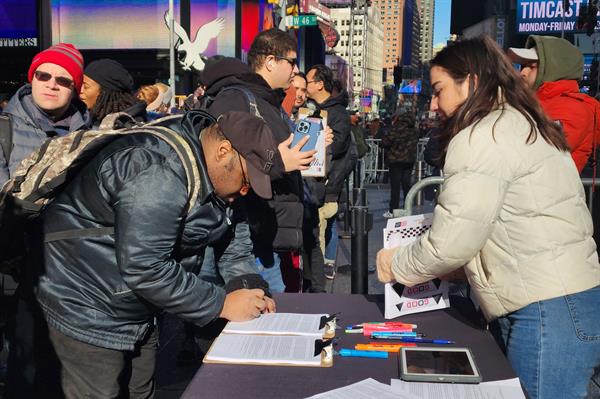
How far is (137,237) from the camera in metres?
2.09

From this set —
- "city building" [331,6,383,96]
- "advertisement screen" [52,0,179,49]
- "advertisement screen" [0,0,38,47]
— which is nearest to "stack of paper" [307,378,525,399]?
"advertisement screen" [0,0,38,47]

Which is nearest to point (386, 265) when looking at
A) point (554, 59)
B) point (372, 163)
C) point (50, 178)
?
point (50, 178)

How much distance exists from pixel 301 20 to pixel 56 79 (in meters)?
15.5

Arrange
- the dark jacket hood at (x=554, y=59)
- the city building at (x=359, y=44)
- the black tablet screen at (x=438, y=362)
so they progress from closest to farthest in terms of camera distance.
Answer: the black tablet screen at (x=438, y=362) → the dark jacket hood at (x=554, y=59) → the city building at (x=359, y=44)

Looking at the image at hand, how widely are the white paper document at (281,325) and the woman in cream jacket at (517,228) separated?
436 millimetres

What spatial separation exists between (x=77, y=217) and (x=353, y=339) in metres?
1.11

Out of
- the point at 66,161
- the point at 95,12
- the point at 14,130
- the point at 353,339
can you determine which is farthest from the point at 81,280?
the point at 95,12

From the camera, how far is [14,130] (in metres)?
3.50

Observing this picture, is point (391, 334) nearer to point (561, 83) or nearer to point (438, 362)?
point (438, 362)

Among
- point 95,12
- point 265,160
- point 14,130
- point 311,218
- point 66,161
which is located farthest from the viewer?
point 95,12

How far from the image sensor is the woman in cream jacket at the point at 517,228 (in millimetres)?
2115

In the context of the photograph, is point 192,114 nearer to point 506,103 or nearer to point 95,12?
point 506,103

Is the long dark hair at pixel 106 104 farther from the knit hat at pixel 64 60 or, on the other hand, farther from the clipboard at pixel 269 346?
the clipboard at pixel 269 346

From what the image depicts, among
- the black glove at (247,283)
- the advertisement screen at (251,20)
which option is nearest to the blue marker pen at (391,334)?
the black glove at (247,283)
